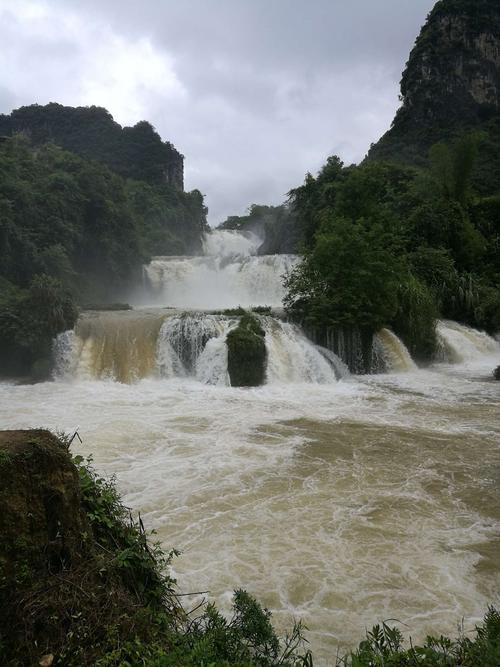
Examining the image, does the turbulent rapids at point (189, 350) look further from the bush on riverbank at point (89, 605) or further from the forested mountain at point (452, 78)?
the forested mountain at point (452, 78)

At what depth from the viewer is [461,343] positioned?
1878 centimetres

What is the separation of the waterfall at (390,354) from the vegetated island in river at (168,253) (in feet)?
1.72

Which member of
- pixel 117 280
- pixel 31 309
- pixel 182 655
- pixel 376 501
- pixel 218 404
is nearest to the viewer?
pixel 182 655

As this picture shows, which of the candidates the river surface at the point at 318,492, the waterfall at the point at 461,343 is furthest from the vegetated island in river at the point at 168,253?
the waterfall at the point at 461,343

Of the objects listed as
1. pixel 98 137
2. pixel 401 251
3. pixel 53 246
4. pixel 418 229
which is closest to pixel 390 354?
pixel 401 251

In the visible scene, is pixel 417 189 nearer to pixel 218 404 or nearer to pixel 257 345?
pixel 257 345

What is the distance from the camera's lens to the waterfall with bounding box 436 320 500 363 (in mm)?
18031

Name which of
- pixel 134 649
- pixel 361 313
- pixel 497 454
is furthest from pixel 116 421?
pixel 361 313

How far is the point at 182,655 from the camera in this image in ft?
8.08

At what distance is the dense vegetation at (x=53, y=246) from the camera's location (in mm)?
15336

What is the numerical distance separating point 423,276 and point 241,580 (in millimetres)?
19915

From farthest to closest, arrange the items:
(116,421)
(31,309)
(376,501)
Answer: (31,309) < (116,421) < (376,501)

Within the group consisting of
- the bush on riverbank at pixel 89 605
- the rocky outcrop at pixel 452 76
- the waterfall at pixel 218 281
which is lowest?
the bush on riverbank at pixel 89 605

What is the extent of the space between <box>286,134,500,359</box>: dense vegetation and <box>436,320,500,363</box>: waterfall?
28.0 inches
